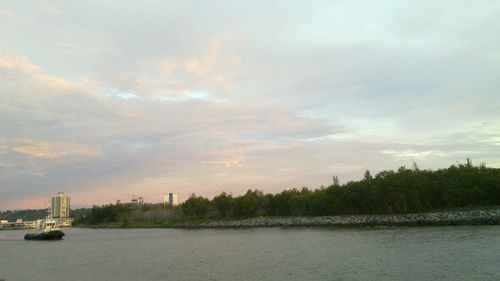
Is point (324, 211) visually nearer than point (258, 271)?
No

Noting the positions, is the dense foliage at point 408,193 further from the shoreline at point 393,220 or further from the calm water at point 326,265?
the calm water at point 326,265

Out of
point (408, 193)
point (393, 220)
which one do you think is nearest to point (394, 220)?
point (393, 220)

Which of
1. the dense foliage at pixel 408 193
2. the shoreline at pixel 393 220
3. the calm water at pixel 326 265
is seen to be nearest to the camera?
the calm water at pixel 326 265

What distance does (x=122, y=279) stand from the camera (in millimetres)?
31500

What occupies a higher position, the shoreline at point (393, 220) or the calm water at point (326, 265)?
the shoreline at point (393, 220)

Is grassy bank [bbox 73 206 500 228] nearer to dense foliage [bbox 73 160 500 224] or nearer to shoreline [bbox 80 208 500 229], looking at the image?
shoreline [bbox 80 208 500 229]

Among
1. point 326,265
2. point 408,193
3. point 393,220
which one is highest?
point 408,193

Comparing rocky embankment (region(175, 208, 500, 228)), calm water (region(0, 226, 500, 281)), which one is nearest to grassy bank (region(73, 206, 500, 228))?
rocky embankment (region(175, 208, 500, 228))

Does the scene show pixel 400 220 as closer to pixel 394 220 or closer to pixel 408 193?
pixel 394 220

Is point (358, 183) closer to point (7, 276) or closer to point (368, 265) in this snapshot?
point (368, 265)

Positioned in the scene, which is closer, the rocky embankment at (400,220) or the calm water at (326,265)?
the calm water at (326,265)

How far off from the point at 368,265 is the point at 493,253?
929 cm

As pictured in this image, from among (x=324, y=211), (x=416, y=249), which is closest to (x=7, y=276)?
(x=416, y=249)

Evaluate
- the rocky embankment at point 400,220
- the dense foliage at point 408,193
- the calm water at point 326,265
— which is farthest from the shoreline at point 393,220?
the calm water at point 326,265
